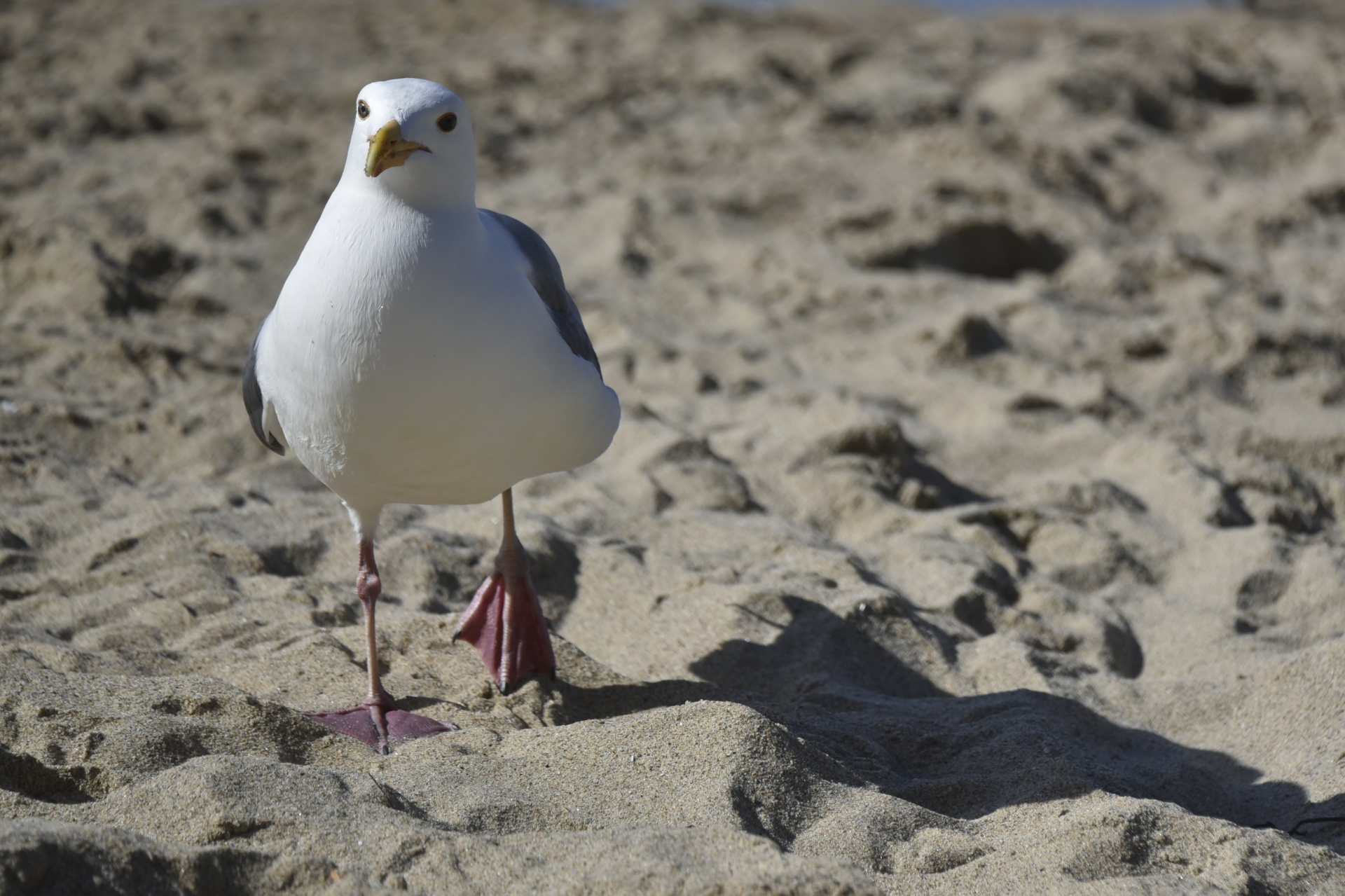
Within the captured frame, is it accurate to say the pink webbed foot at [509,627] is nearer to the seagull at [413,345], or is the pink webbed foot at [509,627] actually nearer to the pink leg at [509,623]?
the pink leg at [509,623]

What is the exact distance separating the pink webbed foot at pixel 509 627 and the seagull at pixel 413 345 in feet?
0.95

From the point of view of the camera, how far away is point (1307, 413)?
16.8ft

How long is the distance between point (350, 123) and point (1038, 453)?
439 centimetres

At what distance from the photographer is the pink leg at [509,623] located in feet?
10.0

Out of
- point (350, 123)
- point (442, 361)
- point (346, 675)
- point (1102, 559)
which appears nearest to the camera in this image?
point (442, 361)

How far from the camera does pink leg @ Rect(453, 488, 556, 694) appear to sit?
10.0 ft

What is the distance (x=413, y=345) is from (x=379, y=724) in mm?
866

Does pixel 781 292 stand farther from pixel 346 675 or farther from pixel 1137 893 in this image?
pixel 1137 893

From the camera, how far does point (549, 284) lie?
9.66ft

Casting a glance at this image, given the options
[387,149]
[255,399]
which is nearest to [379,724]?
[255,399]

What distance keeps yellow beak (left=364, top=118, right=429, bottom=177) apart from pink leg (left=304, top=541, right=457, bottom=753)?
105cm

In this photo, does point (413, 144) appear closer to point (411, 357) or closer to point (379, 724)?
point (411, 357)

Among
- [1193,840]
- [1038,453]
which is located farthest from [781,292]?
[1193,840]

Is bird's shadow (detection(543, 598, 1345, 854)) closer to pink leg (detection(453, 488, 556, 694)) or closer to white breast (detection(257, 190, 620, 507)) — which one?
pink leg (detection(453, 488, 556, 694))
